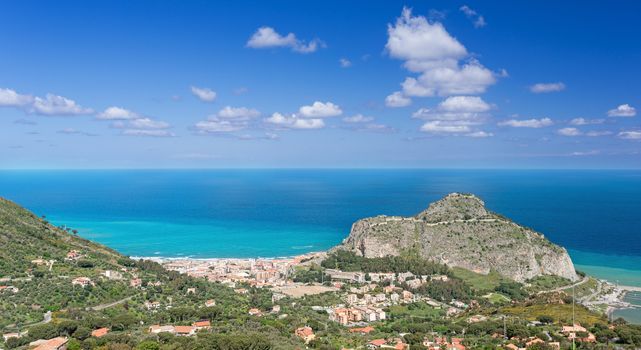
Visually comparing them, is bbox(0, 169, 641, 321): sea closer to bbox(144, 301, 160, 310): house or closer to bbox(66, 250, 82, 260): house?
bbox(66, 250, 82, 260): house

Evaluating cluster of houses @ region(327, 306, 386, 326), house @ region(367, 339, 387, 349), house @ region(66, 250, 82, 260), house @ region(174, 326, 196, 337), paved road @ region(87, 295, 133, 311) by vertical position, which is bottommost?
cluster of houses @ region(327, 306, 386, 326)

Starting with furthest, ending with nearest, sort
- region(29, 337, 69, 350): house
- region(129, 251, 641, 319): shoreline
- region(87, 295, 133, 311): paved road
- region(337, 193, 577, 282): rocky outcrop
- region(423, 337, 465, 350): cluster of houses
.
Result: region(337, 193, 577, 282): rocky outcrop → region(129, 251, 641, 319): shoreline → region(87, 295, 133, 311): paved road → region(423, 337, 465, 350): cluster of houses → region(29, 337, 69, 350): house

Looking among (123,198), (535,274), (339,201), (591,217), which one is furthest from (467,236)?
(123,198)

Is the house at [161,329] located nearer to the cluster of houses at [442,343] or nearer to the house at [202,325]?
the house at [202,325]

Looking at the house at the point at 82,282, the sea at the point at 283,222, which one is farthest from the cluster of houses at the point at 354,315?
the sea at the point at 283,222

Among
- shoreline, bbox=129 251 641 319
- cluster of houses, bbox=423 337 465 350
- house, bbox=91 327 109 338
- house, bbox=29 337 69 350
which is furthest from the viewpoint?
shoreline, bbox=129 251 641 319

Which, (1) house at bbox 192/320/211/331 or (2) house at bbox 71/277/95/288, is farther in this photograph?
(2) house at bbox 71/277/95/288

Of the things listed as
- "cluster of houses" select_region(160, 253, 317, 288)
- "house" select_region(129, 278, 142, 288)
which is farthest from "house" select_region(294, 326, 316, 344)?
"cluster of houses" select_region(160, 253, 317, 288)

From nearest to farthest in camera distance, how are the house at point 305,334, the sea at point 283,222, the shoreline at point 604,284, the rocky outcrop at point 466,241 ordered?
the house at point 305,334, the shoreline at point 604,284, the rocky outcrop at point 466,241, the sea at point 283,222
